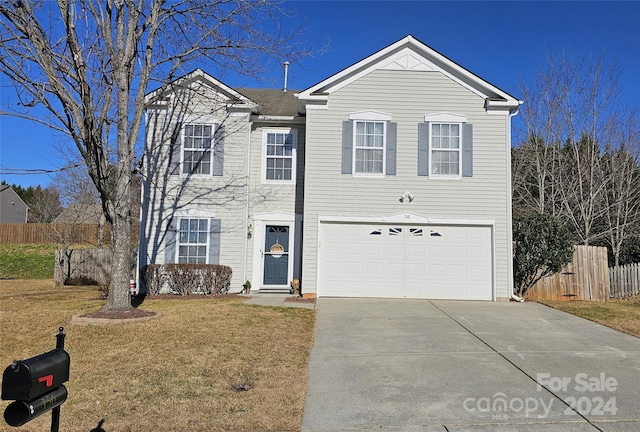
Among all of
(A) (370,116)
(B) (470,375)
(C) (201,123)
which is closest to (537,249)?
(A) (370,116)

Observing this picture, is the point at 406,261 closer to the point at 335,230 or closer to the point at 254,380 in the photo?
the point at 335,230

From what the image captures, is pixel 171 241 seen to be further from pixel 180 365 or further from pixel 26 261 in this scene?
pixel 26 261

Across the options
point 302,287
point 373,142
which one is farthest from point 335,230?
point 373,142

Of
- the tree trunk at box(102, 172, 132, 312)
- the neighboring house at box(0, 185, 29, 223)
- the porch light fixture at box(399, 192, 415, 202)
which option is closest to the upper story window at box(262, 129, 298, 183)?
the porch light fixture at box(399, 192, 415, 202)

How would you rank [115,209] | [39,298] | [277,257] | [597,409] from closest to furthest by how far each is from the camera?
[597,409], [115,209], [39,298], [277,257]

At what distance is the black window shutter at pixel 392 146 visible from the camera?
12.6 m

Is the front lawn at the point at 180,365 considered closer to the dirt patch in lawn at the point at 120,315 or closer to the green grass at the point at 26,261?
the dirt patch in lawn at the point at 120,315

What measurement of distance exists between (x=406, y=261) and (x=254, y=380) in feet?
26.1

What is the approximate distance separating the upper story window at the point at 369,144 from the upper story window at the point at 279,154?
6.38 ft

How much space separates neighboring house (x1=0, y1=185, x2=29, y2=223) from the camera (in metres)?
45.1

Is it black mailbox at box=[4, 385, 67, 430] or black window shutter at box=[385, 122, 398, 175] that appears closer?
black mailbox at box=[4, 385, 67, 430]

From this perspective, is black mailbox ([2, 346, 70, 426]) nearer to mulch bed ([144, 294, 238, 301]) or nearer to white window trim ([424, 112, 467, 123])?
mulch bed ([144, 294, 238, 301])

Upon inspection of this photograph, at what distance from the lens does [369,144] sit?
12.7 meters

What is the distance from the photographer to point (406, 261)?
12.5 metres
